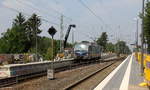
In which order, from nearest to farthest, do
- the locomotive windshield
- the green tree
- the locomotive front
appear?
the locomotive front < the locomotive windshield < the green tree

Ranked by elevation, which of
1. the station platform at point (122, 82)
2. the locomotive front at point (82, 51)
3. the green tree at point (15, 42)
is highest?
the green tree at point (15, 42)

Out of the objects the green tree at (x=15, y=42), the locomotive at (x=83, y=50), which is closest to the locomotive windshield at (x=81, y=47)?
the locomotive at (x=83, y=50)

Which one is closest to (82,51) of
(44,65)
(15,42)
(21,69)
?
(44,65)

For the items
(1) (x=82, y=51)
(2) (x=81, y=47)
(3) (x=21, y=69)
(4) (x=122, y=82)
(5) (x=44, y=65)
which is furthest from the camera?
(2) (x=81, y=47)

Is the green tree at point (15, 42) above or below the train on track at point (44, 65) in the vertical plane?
above

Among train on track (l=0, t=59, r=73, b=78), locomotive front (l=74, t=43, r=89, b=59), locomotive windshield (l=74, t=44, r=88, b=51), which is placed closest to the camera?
train on track (l=0, t=59, r=73, b=78)

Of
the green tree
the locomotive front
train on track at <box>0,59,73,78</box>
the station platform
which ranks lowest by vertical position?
the station platform

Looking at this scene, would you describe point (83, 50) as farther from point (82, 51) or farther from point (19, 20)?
point (19, 20)

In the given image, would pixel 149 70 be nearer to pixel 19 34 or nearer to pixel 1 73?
pixel 1 73

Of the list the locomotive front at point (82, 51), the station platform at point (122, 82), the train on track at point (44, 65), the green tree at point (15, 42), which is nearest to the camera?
the station platform at point (122, 82)

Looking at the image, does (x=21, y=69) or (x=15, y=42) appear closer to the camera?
(x=21, y=69)

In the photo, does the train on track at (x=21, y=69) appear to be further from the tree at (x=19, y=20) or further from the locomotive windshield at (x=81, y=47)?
the tree at (x=19, y=20)

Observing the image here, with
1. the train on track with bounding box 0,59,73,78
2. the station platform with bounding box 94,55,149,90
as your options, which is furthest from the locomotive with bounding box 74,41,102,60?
the station platform with bounding box 94,55,149,90

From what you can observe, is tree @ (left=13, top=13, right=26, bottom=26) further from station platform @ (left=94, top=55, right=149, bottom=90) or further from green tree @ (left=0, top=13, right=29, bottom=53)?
station platform @ (left=94, top=55, right=149, bottom=90)
